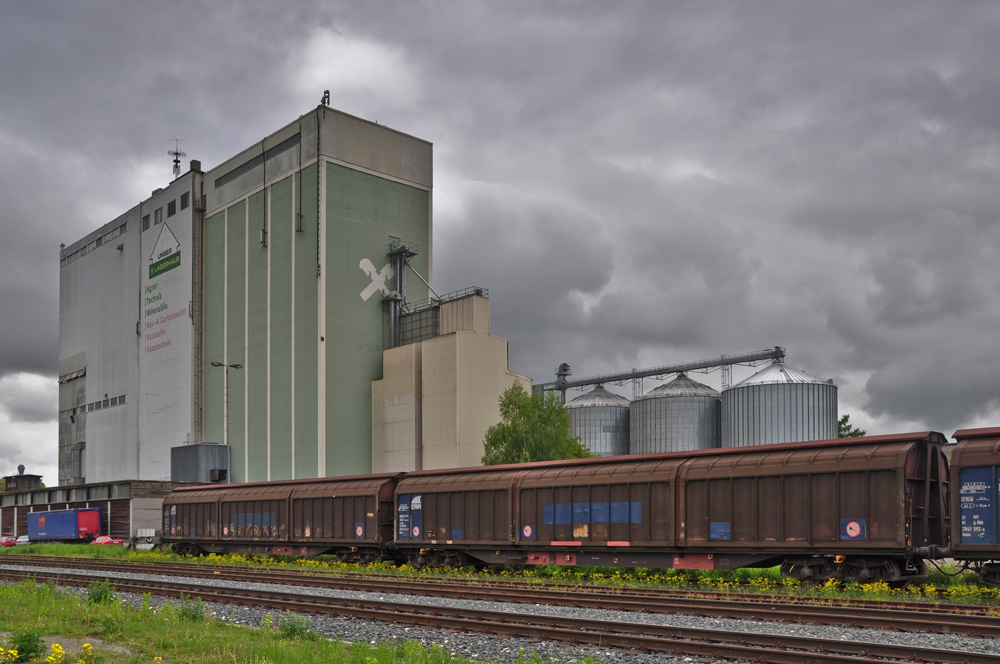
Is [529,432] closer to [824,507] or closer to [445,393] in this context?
[445,393]

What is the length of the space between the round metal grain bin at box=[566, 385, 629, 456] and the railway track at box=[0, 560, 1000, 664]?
245 ft

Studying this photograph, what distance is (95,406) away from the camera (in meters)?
103

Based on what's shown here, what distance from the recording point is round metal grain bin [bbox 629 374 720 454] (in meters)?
85.5

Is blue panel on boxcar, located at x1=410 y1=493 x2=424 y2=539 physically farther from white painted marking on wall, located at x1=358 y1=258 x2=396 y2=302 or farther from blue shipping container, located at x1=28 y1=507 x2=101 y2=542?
blue shipping container, located at x1=28 y1=507 x2=101 y2=542

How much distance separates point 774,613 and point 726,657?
425 cm

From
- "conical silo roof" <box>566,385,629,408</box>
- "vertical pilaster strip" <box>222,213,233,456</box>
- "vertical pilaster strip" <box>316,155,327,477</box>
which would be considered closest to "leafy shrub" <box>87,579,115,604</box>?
"vertical pilaster strip" <box>316,155,327,477</box>

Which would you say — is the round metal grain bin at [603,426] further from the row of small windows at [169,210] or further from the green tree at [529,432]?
the row of small windows at [169,210]

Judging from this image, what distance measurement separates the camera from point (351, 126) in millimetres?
73000

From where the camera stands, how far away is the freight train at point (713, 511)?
69.2ft

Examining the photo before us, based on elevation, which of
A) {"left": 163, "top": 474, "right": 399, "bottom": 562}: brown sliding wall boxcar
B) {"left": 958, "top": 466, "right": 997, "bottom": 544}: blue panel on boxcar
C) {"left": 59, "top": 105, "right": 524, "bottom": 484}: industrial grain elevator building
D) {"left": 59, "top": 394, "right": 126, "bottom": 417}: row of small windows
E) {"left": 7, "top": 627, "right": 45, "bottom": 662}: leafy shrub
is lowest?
{"left": 163, "top": 474, "right": 399, "bottom": 562}: brown sliding wall boxcar

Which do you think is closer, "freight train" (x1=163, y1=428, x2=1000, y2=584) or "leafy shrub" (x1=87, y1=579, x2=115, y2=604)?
"leafy shrub" (x1=87, y1=579, x2=115, y2=604)

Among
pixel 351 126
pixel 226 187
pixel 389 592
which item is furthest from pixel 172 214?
pixel 389 592

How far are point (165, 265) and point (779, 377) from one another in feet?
200

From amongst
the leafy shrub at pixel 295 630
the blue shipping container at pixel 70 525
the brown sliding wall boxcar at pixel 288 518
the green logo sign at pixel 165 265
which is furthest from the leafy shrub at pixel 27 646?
the green logo sign at pixel 165 265
